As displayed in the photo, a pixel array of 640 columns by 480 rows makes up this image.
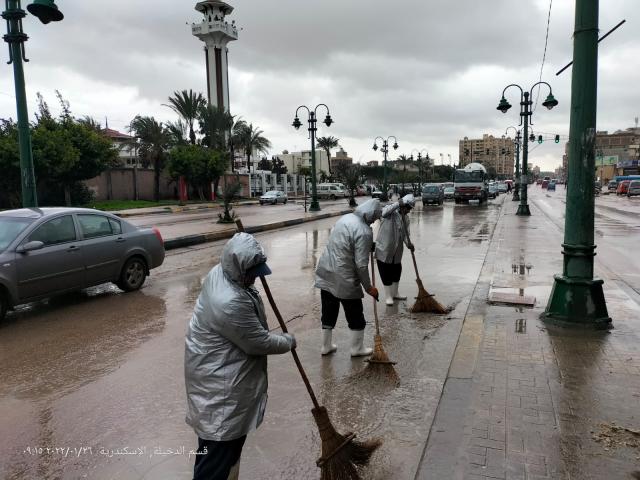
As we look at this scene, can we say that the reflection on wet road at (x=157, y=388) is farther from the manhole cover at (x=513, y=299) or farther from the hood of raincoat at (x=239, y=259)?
the hood of raincoat at (x=239, y=259)

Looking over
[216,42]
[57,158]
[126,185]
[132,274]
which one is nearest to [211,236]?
[132,274]

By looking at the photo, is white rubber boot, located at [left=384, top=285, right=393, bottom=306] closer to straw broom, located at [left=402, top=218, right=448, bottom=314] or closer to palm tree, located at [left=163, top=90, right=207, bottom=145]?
straw broom, located at [left=402, top=218, right=448, bottom=314]

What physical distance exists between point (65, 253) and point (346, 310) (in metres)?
4.45

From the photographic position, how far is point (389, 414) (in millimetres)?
3906

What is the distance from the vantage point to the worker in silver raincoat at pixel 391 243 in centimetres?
714

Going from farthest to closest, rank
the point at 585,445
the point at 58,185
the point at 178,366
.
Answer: the point at 58,185 < the point at 178,366 < the point at 585,445

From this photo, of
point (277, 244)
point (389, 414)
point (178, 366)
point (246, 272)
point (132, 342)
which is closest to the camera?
point (246, 272)

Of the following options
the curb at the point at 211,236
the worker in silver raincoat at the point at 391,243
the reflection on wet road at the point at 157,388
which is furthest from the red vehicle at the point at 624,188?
the worker in silver raincoat at the point at 391,243

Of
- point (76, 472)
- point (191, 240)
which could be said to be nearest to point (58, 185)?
point (191, 240)

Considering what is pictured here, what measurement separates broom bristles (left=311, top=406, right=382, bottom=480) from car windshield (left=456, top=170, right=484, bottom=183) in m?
38.5

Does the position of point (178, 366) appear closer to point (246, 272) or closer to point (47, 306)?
point (246, 272)

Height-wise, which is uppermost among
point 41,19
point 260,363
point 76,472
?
point 41,19

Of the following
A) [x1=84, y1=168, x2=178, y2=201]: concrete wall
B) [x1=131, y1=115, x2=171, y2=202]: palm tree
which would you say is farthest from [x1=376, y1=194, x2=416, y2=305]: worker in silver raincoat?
[x1=131, y1=115, x2=171, y2=202]: palm tree

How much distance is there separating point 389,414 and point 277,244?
1144 centimetres
